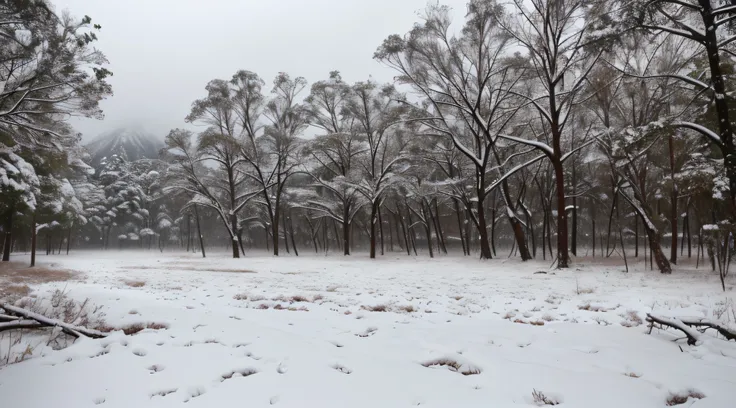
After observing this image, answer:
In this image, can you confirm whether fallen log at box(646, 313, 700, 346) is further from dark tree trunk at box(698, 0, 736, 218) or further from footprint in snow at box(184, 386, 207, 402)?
dark tree trunk at box(698, 0, 736, 218)

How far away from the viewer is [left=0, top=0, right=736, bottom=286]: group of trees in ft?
31.7

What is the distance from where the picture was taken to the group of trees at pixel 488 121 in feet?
31.7

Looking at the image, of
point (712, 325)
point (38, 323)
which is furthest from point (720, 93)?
point (38, 323)

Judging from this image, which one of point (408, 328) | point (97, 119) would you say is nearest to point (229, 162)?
point (97, 119)

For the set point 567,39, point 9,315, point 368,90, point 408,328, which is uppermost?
point 368,90

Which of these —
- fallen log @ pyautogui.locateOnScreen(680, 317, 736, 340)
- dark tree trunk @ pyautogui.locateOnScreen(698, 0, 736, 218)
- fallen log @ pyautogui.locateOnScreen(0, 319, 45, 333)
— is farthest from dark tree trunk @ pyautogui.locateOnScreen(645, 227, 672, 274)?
fallen log @ pyautogui.locateOnScreen(0, 319, 45, 333)

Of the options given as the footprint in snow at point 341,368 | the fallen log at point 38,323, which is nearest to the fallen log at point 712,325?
the footprint in snow at point 341,368

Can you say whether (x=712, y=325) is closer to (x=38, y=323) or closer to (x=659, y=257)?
(x=38, y=323)

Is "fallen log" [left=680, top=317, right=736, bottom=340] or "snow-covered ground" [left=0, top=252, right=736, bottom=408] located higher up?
"fallen log" [left=680, top=317, right=736, bottom=340]

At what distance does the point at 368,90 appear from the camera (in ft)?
76.8

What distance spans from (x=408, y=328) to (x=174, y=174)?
2582 cm

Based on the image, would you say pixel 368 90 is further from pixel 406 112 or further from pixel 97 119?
pixel 97 119

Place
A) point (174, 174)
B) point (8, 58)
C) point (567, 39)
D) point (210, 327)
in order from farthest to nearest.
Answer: point (174, 174) < point (567, 39) < point (8, 58) < point (210, 327)

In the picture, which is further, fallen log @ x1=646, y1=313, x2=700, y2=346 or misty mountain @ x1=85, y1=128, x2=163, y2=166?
misty mountain @ x1=85, y1=128, x2=163, y2=166
